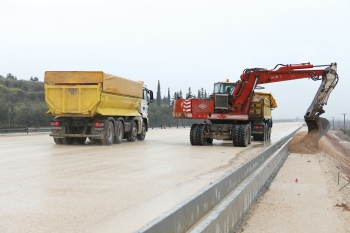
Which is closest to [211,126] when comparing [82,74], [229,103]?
[229,103]

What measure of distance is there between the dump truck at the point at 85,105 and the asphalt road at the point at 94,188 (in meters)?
4.29

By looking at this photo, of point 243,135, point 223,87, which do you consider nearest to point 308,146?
point 243,135

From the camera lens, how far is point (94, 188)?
8375 millimetres

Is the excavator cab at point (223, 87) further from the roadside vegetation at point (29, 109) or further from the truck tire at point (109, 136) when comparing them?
the truck tire at point (109, 136)

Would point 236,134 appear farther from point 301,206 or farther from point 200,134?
point 301,206

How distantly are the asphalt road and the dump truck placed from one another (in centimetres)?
429

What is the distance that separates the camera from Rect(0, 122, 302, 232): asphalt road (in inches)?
230

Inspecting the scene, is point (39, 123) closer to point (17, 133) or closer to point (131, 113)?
point (17, 133)

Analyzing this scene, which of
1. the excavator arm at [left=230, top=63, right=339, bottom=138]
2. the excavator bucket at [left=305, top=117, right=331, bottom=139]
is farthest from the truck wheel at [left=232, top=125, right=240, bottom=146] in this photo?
the excavator bucket at [left=305, top=117, right=331, bottom=139]

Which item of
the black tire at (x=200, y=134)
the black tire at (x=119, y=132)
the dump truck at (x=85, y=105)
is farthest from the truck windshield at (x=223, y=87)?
the black tire at (x=119, y=132)

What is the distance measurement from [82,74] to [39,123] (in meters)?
27.6

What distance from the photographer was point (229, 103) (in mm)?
20500

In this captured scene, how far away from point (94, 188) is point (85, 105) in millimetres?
10361

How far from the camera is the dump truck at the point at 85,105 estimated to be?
18.4 meters
